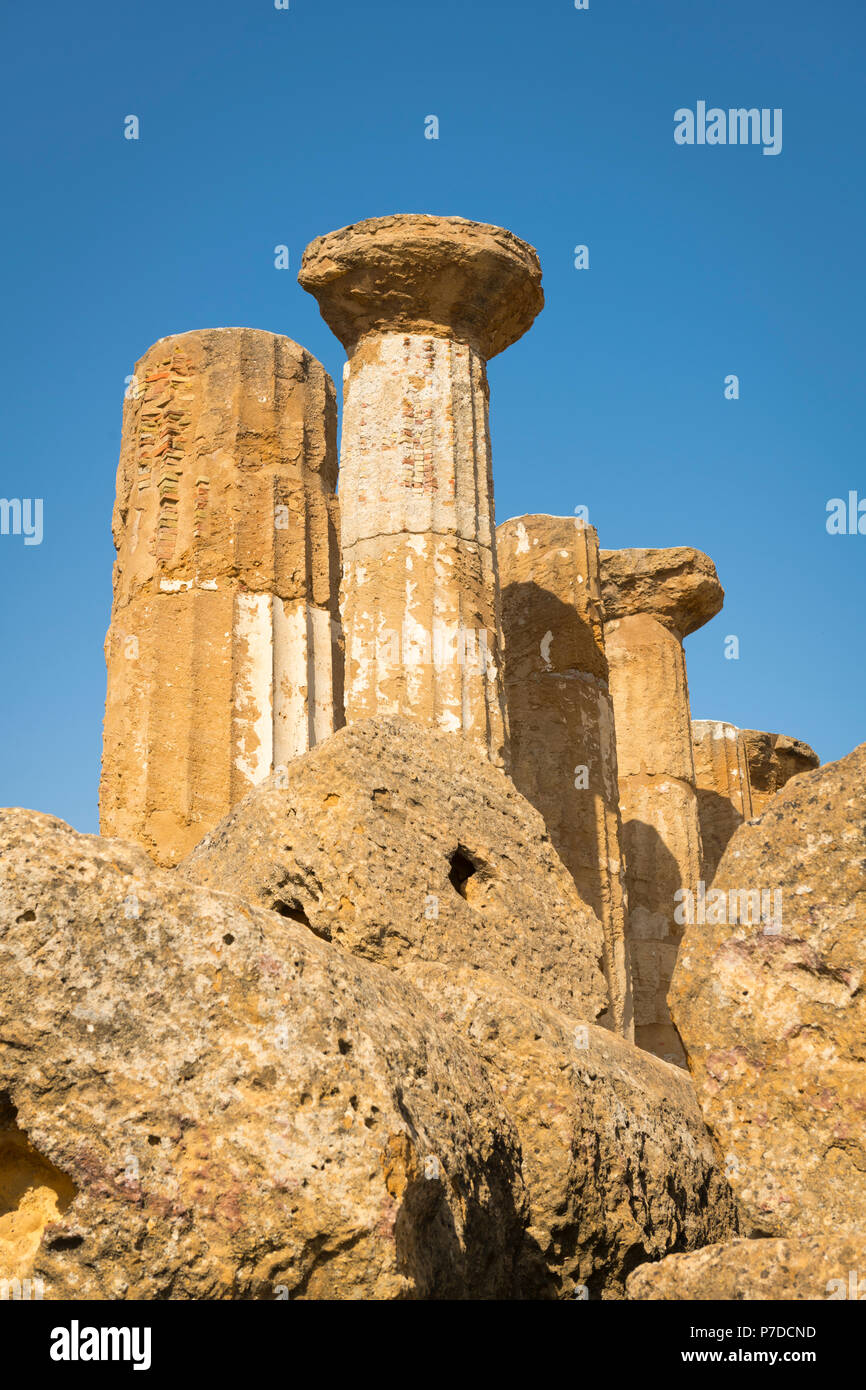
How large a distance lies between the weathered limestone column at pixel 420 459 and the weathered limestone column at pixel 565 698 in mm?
2805

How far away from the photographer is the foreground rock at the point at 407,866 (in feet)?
14.4

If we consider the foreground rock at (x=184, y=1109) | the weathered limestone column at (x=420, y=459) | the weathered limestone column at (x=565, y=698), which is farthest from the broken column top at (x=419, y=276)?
the foreground rock at (x=184, y=1109)

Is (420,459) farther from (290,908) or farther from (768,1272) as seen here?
(768,1272)

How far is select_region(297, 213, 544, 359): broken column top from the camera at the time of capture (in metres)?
8.05

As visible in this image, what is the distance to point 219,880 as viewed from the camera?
475 centimetres

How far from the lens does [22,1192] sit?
105 inches

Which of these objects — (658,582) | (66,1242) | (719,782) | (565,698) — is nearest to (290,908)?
(66,1242)

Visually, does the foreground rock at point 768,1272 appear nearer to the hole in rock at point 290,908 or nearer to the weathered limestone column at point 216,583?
the hole in rock at point 290,908

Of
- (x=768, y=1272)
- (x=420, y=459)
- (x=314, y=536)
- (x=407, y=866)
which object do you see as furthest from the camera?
(x=314, y=536)

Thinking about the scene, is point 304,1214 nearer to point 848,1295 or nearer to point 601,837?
point 848,1295

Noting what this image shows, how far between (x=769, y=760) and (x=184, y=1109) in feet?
48.4

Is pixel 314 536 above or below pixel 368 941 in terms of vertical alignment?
above
